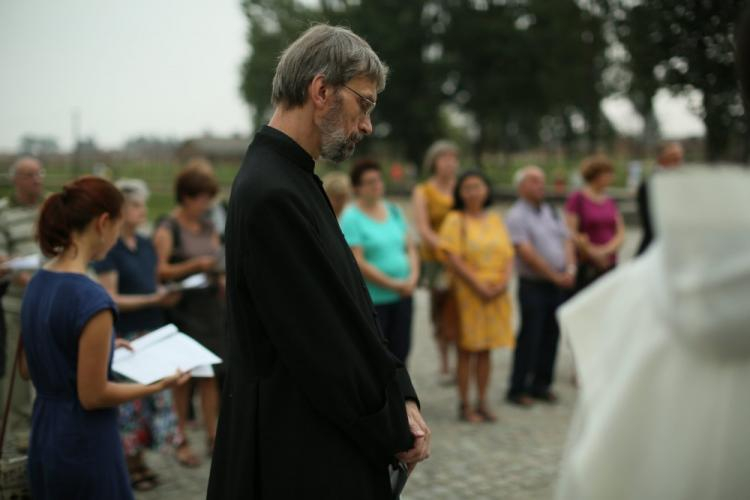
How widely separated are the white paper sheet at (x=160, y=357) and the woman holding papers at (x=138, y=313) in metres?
1.90

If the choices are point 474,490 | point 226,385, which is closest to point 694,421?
point 226,385

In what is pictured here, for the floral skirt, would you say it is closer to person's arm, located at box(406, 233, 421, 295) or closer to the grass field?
person's arm, located at box(406, 233, 421, 295)

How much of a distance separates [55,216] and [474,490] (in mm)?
3183

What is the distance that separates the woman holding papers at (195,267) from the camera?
5.43 metres

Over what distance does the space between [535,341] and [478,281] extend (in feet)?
3.15

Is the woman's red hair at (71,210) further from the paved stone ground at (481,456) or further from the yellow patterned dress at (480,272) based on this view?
the yellow patterned dress at (480,272)

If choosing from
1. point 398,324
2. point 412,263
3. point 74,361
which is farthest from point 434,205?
point 74,361

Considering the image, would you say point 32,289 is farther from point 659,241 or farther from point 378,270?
point 378,270

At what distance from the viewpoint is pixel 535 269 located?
6.71m

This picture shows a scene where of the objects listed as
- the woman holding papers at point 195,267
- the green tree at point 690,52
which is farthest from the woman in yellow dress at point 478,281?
the woman holding papers at point 195,267

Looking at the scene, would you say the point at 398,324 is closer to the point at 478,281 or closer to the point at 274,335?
the point at 478,281

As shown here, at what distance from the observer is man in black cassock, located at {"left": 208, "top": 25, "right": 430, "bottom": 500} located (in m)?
1.95

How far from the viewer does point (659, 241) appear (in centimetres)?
125

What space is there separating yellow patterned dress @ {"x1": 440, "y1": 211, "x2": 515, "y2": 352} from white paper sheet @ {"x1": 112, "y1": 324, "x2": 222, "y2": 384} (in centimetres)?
357
